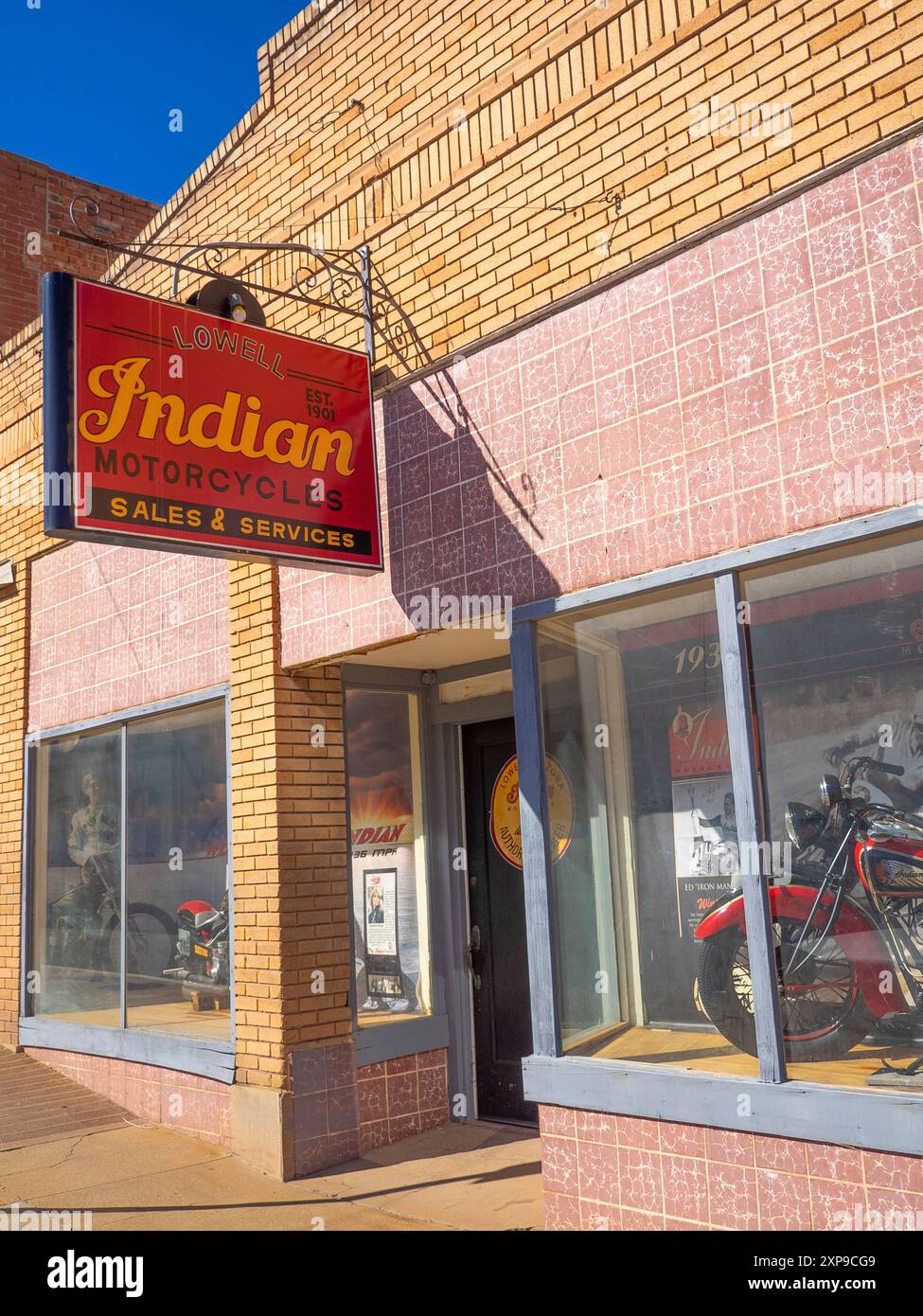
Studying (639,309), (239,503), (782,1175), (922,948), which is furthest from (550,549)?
(782,1175)

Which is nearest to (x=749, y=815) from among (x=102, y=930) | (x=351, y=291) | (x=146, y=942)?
(x=351, y=291)

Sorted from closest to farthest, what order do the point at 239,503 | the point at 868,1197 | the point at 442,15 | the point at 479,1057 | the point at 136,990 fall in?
the point at 868,1197 → the point at 239,503 → the point at 442,15 → the point at 479,1057 → the point at 136,990

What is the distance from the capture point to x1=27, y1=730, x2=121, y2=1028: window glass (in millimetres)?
8508

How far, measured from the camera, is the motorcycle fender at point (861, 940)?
436cm

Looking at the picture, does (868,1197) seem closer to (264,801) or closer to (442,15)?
(264,801)

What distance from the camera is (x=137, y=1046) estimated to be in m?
7.82

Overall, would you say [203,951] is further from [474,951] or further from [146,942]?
[474,951]

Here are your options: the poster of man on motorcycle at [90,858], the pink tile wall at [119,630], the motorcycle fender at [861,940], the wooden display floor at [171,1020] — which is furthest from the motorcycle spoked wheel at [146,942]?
the motorcycle fender at [861,940]

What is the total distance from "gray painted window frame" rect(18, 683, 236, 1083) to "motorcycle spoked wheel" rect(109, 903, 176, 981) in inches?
4.3

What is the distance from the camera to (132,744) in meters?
8.43

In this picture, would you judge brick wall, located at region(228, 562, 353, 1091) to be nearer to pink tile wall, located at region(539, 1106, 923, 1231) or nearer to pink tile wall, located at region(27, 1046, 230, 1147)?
pink tile wall, located at region(27, 1046, 230, 1147)

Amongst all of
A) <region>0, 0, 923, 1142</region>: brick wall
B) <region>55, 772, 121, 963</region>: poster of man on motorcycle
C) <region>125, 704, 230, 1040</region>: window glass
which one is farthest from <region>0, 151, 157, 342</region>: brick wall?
<region>125, 704, 230, 1040</region>: window glass

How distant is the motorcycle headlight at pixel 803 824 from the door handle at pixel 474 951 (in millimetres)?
3098
